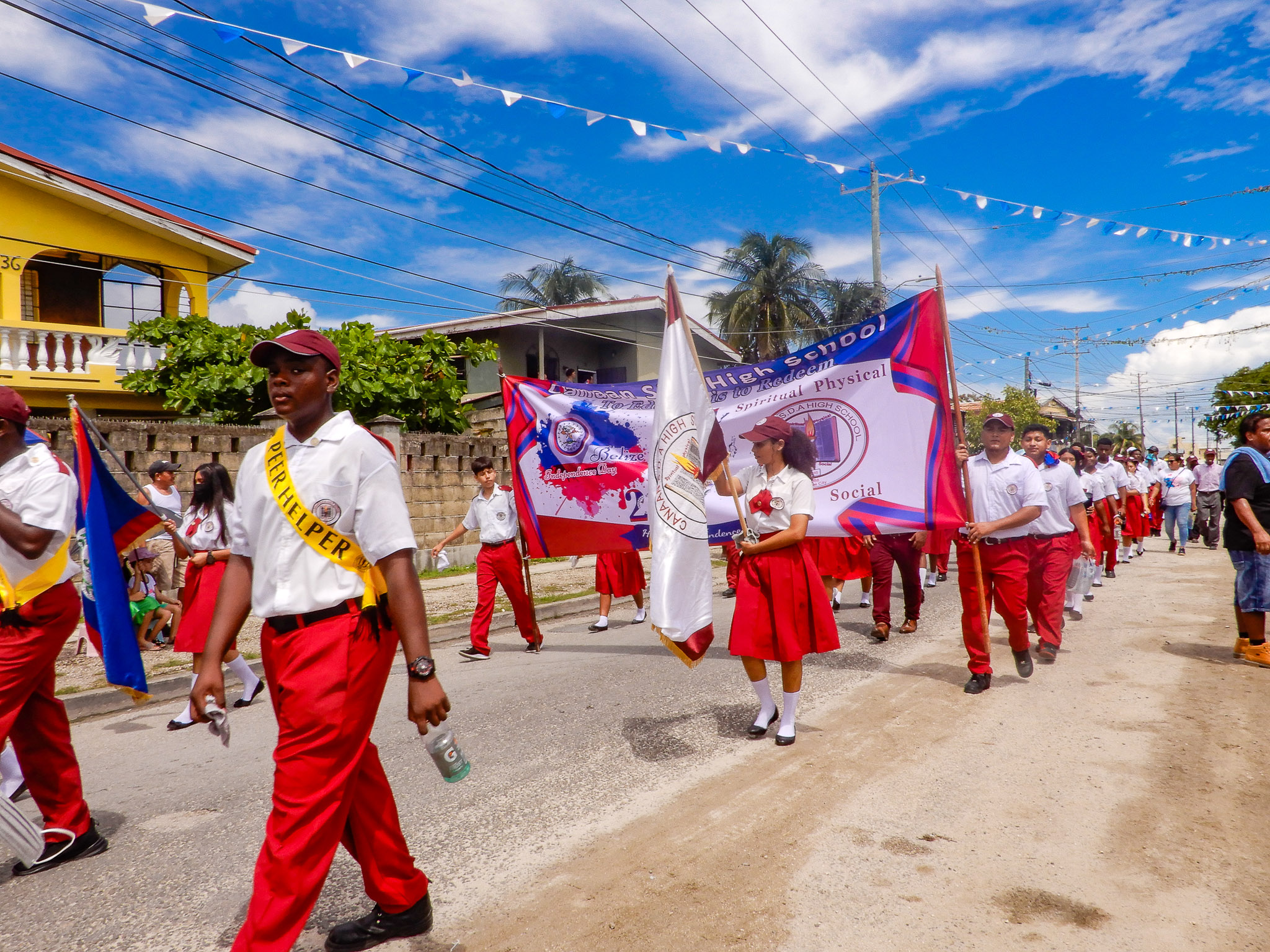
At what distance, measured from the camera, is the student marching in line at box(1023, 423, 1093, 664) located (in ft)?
22.7

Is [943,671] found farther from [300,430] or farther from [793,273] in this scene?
[793,273]

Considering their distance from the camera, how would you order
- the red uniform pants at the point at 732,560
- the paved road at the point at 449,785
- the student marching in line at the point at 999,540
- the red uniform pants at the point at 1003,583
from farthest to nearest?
1. the red uniform pants at the point at 732,560
2. the red uniform pants at the point at 1003,583
3. the student marching in line at the point at 999,540
4. the paved road at the point at 449,785

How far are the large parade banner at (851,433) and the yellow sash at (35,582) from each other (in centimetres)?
371

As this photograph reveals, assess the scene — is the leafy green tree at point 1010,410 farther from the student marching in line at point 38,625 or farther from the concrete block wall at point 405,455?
the student marching in line at point 38,625

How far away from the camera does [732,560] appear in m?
8.53

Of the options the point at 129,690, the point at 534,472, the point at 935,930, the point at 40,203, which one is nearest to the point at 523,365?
the point at 40,203

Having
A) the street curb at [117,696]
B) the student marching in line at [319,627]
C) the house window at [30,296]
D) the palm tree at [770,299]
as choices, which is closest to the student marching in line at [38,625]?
the student marching in line at [319,627]

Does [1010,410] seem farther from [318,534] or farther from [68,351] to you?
[318,534]

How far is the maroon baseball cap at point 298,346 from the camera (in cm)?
255

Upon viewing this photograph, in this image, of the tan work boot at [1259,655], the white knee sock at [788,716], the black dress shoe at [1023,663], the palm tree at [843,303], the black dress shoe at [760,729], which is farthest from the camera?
the palm tree at [843,303]

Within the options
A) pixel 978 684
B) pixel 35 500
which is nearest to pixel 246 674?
pixel 35 500

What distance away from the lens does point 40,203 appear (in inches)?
643

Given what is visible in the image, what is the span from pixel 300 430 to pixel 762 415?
4571 mm

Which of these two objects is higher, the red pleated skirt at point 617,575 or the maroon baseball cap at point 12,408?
the maroon baseball cap at point 12,408
